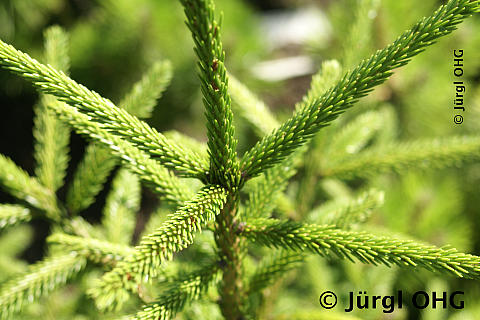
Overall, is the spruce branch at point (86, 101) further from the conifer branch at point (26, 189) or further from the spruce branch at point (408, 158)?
the spruce branch at point (408, 158)

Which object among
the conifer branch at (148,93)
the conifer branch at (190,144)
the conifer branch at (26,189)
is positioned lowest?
the conifer branch at (26,189)

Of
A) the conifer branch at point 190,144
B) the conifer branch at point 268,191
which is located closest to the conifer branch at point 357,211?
the conifer branch at point 268,191

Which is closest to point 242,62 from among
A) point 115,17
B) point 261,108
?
point 115,17

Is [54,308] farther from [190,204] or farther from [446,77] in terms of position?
[446,77]

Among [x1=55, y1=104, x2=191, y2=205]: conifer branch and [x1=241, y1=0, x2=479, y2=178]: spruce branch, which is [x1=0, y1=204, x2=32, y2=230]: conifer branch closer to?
[x1=55, y1=104, x2=191, y2=205]: conifer branch

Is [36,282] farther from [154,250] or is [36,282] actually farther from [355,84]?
[355,84]

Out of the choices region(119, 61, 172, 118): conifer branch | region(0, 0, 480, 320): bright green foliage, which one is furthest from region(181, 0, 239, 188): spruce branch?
region(119, 61, 172, 118): conifer branch

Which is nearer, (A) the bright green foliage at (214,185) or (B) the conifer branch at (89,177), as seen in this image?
(A) the bright green foliage at (214,185)
